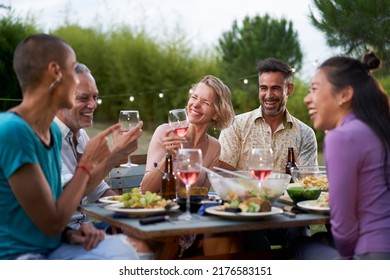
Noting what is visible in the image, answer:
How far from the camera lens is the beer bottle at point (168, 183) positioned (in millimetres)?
2875

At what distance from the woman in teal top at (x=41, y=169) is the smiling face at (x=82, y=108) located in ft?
2.83

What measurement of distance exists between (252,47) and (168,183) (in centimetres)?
932

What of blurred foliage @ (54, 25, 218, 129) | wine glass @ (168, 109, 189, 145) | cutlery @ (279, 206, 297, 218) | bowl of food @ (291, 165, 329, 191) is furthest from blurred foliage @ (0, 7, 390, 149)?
cutlery @ (279, 206, 297, 218)

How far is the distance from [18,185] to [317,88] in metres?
1.21

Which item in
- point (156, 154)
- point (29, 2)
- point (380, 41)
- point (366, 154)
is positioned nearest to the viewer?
point (366, 154)

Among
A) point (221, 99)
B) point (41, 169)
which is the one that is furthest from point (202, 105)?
point (41, 169)

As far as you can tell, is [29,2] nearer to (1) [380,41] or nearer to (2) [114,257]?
(1) [380,41]

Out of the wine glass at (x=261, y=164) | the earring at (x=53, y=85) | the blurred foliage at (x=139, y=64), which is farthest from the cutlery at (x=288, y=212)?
the blurred foliage at (x=139, y=64)

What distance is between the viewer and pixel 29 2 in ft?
30.0

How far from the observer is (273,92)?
4020mm

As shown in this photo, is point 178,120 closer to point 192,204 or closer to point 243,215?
point 192,204

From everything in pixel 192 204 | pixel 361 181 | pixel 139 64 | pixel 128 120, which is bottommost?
pixel 192 204

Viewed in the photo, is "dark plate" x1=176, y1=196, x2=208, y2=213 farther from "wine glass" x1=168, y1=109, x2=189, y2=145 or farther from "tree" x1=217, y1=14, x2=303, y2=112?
"tree" x1=217, y1=14, x2=303, y2=112

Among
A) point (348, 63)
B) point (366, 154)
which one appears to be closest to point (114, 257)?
point (366, 154)
